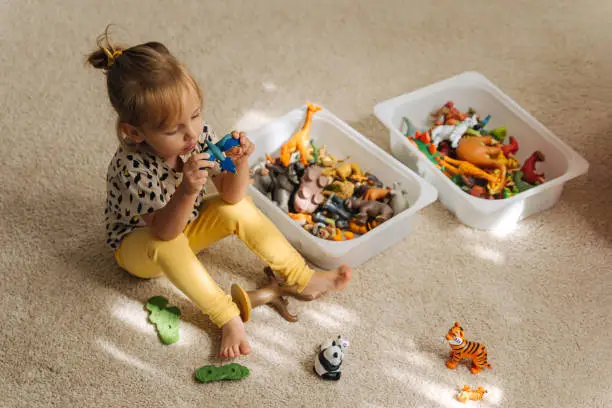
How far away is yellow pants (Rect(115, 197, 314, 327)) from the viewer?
4.39 feet

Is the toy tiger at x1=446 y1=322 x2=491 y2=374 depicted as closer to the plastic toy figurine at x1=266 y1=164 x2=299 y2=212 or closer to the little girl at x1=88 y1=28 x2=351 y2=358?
the little girl at x1=88 y1=28 x2=351 y2=358

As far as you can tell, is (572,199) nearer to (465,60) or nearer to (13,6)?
(465,60)

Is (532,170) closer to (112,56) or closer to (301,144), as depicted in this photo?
(301,144)

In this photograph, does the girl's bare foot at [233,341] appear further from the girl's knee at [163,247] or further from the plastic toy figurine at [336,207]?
the plastic toy figurine at [336,207]

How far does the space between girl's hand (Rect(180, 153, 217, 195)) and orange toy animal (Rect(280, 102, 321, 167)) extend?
1.50 ft

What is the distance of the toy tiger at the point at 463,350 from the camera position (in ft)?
4.33

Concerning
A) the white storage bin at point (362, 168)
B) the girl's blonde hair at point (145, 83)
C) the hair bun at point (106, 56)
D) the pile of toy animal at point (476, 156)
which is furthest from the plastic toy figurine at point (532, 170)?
the hair bun at point (106, 56)

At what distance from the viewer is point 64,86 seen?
1890 mm

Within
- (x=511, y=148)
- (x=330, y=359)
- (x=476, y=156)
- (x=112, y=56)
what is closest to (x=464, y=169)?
(x=476, y=156)

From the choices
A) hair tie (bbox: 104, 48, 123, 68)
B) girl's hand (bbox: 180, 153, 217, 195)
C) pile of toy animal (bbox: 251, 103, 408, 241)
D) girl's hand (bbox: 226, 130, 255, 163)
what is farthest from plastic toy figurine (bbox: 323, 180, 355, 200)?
A: hair tie (bbox: 104, 48, 123, 68)

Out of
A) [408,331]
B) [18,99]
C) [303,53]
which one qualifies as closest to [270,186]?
[408,331]

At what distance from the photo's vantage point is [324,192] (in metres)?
1.62

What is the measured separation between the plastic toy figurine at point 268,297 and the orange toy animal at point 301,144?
0.30 meters

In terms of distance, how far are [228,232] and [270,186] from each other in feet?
0.71
